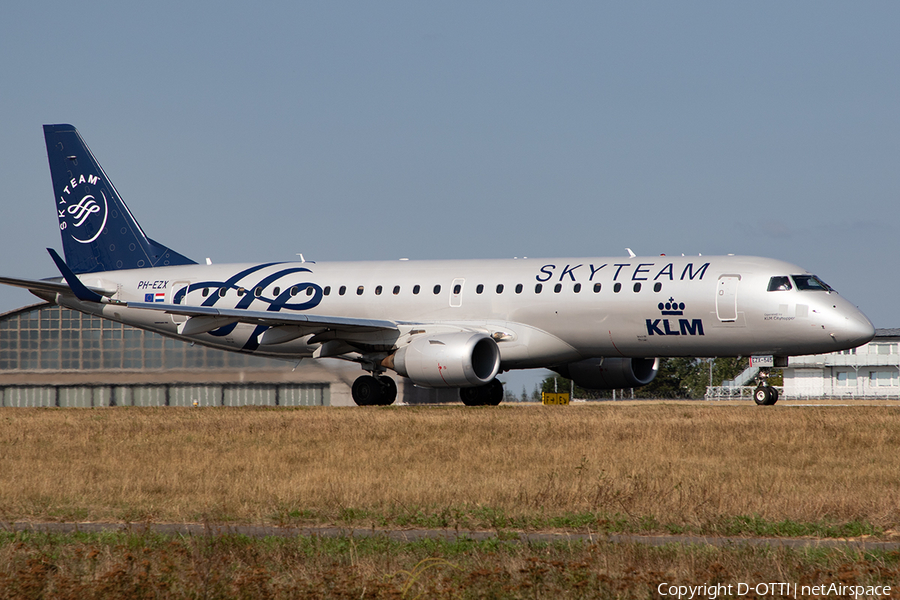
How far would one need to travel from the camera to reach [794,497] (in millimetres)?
12656

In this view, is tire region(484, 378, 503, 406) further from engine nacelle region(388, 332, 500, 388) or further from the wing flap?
the wing flap

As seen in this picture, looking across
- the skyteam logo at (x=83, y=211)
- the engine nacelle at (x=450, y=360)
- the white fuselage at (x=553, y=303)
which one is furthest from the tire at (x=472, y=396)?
the skyteam logo at (x=83, y=211)

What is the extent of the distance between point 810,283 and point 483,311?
8.90m

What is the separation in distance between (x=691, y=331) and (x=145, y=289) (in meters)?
18.8

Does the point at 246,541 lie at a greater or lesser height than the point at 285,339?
lesser

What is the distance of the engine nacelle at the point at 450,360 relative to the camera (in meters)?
28.7

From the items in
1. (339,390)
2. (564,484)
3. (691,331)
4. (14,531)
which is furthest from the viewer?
(339,390)

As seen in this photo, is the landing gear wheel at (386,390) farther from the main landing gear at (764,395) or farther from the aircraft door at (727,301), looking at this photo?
the main landing gear at (764,395)

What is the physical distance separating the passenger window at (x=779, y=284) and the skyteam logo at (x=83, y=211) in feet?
75.9

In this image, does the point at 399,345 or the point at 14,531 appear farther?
the point at 399,345

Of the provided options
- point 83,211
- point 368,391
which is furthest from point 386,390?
point 83,211

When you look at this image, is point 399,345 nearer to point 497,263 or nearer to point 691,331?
point 497,263

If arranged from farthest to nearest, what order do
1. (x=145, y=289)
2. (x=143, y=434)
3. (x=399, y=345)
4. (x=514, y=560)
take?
(x=145, y=289)
(x=399, y=345)
(x=143, y=434)
(x=514, y=560)

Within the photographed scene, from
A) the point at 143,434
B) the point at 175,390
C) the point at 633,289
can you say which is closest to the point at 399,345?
the point at 633,289
